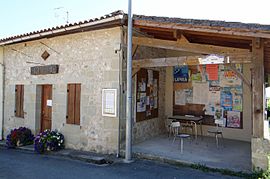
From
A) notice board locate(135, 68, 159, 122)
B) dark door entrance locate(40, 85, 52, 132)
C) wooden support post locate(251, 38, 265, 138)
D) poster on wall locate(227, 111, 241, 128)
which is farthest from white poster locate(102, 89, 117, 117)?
poster on wall locate(227, 111, 241, 128)

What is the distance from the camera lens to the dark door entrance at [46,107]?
8578 millimetres

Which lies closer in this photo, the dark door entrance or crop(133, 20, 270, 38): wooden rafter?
crop(133, 20, 270, 38): wooden rafter

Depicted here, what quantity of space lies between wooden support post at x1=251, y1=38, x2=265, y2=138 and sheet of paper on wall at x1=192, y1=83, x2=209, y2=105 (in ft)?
12.3

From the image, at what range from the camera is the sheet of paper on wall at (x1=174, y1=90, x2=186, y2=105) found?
918 cm

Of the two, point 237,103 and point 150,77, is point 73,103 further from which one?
point 237,103

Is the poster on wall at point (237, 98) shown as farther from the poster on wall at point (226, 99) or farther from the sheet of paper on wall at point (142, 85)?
the sheet of paper on wall at point (142, 85)

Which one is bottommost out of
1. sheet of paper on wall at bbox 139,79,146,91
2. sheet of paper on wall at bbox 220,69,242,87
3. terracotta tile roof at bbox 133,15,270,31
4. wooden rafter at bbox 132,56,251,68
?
sheet of paper on wall at bbox 139,79,146,91

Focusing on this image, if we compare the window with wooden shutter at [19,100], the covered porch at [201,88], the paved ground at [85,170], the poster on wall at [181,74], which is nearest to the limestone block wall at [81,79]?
the window with wooden shutter at [19,100]

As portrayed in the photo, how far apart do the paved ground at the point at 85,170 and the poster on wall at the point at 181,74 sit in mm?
4211

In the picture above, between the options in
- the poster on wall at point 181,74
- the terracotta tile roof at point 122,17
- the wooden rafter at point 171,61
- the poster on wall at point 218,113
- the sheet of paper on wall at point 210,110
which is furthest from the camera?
the poster on wall at point 181,74

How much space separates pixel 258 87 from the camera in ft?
16.1

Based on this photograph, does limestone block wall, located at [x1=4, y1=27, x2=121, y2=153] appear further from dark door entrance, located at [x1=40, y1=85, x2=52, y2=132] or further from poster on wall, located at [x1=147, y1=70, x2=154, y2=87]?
poster on wall, located at [x1=147, y1=70, x2=154, y2=87]

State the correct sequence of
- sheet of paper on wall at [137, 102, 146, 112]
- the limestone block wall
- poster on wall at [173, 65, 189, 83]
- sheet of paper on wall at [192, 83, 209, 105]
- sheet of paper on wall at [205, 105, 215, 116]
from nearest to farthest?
the limestone block wall → sheet of paper on wall at [137, 102, 146, 112] → sheet of paper on wall at [205, 105, 215, 116] → sheet of paper on wall at [192, 83, 209, 105] → poster on wall at [173, 65, 189, 83]

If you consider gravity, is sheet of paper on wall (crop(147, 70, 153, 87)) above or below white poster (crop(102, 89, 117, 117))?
above
